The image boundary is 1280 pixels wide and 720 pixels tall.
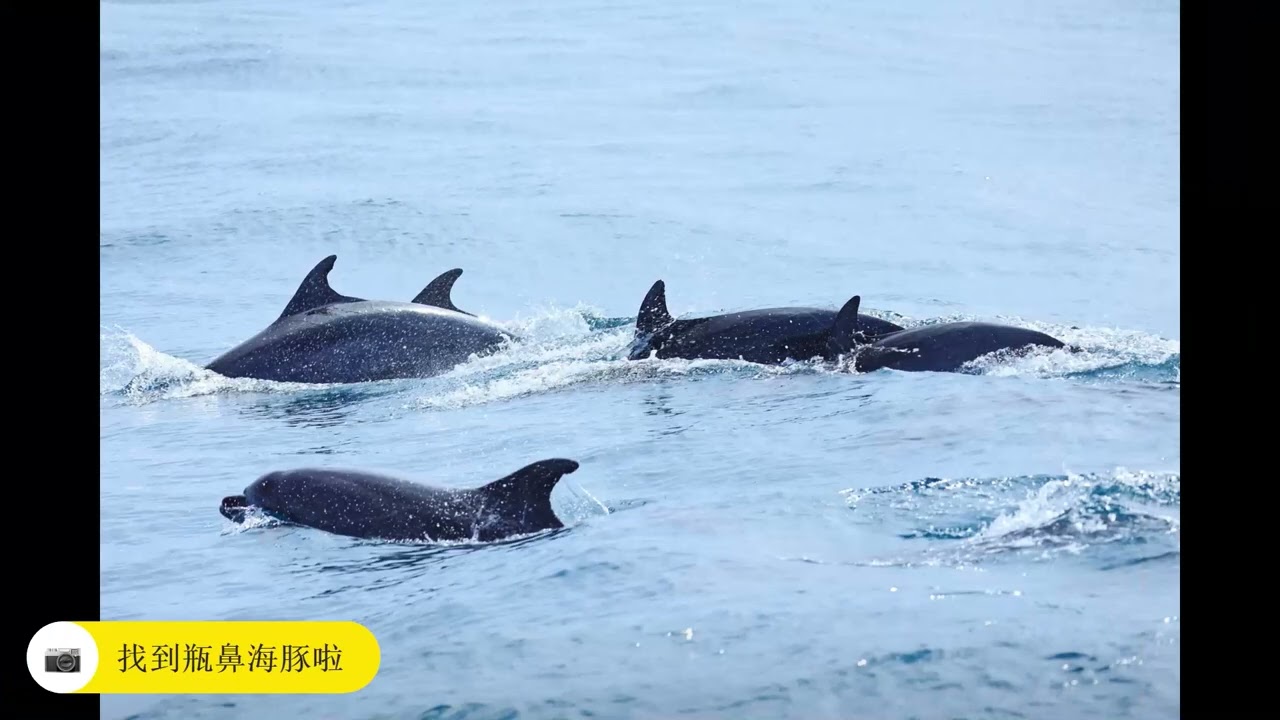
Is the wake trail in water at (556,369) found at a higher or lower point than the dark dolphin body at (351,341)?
lower

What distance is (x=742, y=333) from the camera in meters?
9.92

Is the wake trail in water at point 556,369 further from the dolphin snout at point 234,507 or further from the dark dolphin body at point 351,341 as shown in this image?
the dolphin snout at point 234,507

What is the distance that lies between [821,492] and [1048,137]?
354 cm

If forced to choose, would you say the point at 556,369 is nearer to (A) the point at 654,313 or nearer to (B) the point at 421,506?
(A) the point at 654,313

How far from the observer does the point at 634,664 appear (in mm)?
6703
